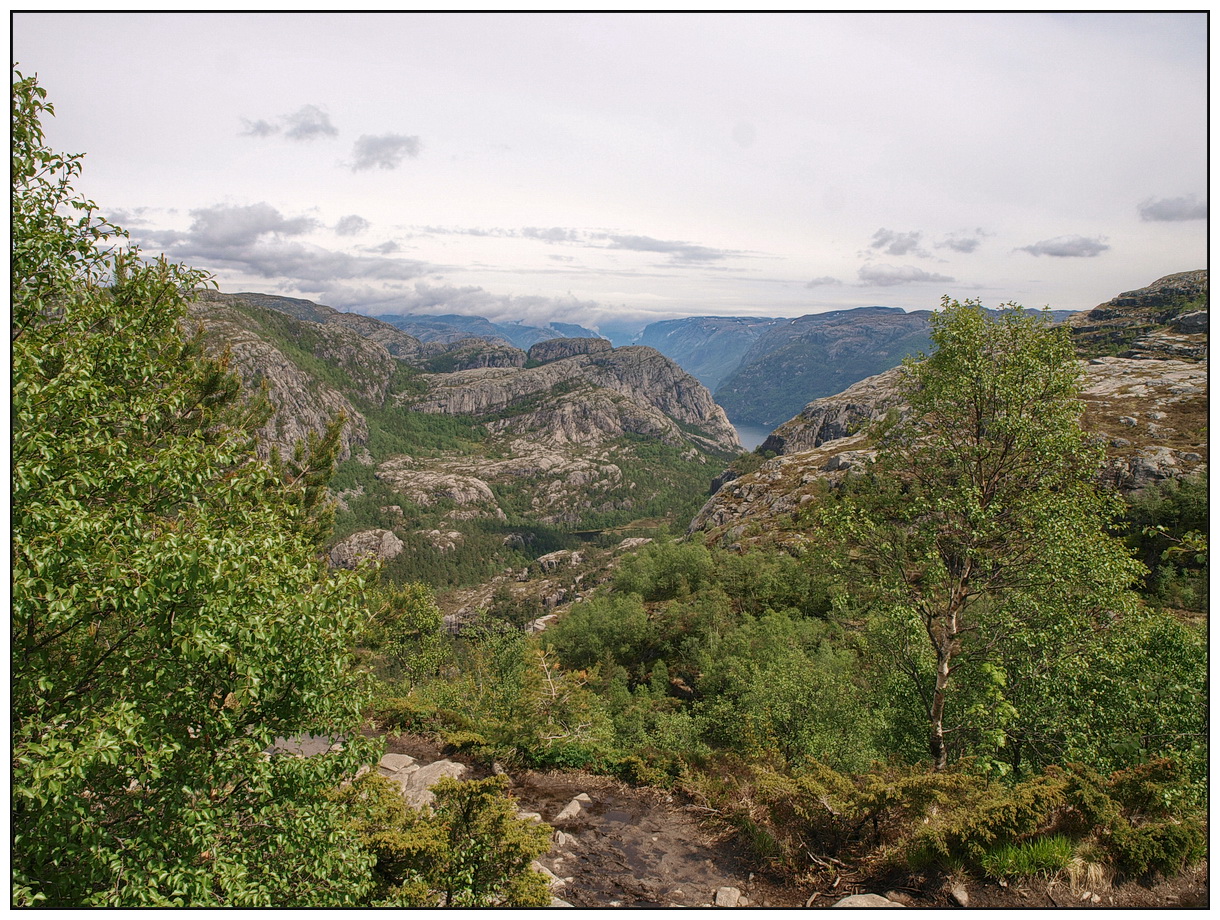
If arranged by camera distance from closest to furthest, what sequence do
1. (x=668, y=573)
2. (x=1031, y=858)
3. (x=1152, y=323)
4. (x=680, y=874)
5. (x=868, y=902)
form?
(x=1031, y=858)
(x=868, y=902)
(x=680, y=874)
(x=668, y=573)
(x=1152, y=323)

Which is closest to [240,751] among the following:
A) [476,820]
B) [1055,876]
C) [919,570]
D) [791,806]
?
[476,820]

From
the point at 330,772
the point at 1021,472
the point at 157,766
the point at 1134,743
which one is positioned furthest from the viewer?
the point at 1021,472

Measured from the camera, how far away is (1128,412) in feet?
294

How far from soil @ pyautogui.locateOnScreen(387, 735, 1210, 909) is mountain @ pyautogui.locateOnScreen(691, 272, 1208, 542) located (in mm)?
39443

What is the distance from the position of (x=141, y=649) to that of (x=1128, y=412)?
405 ft

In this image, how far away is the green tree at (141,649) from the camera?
6664 mm

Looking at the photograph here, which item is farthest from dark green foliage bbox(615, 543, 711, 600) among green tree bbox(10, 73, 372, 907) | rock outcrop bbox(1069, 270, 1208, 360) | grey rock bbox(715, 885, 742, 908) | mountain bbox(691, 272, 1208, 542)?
rock outcrop bbox(1069, 270, 1208, 360)

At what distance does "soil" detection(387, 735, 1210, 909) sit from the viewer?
955cm

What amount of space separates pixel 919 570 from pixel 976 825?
24.5 ft

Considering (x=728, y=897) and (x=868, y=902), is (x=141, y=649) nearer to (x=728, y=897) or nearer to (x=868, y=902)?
(x=728, y=897)

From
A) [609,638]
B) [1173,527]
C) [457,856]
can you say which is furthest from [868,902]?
[1173,527]

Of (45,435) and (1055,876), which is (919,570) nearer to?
(1055,876)

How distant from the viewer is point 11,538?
673 cm

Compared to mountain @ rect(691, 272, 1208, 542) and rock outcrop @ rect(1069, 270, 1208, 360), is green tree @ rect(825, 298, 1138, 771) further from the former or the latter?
rock outcrop @ rect(1069, 270, 1208, 360)
